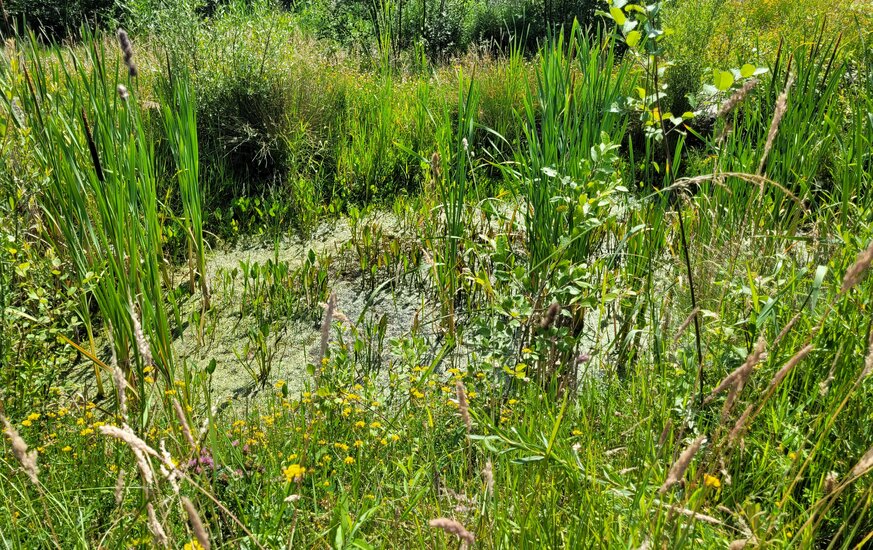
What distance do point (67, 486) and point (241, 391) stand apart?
78cm

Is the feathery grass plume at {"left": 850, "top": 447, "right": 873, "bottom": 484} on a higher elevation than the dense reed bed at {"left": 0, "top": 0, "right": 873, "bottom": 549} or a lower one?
higher

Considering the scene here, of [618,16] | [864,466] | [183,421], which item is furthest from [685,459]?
[618,16]

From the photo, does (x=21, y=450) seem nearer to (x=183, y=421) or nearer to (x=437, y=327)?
(x=183, y=421)

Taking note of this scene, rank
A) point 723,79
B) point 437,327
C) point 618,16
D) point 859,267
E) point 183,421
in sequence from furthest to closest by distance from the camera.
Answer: point 437,327 → point 618,16 → point 723,79 → point 183,421 → point 859,267

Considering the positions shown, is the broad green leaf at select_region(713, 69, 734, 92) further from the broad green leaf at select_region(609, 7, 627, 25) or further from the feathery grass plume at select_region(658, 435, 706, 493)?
the feathery grass plume at select_region(658, 435, 706, 493)

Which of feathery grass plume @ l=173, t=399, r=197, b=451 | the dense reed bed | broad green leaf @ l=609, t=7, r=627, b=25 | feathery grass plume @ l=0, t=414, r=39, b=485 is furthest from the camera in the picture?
broad green leaf @ l=609, t=7, r=627, b=25

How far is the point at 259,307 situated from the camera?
9.76 ft

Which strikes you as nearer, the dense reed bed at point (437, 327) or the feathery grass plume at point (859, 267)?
the feathery grass plume at point (859, 267)

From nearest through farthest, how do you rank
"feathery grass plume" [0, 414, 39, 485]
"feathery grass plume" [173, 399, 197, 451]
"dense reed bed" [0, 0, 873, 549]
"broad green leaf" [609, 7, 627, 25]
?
"feathery grass plume" [0, 414, 39, 485]
"feathery grass plume" [173, 399, 197, 451]
"dense reed bed" [0, 0, 873, 549]
"broad green leaf" [609, 7, 627, 25]

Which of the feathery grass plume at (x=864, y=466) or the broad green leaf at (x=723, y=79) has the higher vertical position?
the broad green leaf at (x=723, y=79)

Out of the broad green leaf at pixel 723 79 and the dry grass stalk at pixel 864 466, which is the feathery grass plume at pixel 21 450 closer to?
the dry grass stalk at pixel 864 466

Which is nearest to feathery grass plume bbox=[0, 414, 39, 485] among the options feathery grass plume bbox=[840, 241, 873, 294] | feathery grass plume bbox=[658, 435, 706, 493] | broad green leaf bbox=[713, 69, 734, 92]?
feathery grass plume bbox=[658, 435, 706, 493]

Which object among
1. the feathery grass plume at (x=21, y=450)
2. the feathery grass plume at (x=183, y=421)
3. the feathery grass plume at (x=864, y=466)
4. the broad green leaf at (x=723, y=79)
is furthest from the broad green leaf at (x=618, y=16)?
Answer: the feathery grass plume at (x=21, y=450)

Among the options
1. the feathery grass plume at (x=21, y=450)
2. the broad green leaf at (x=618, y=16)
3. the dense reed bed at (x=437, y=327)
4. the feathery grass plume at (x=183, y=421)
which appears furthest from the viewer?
the broad green leaf at (x=618, y=16)
